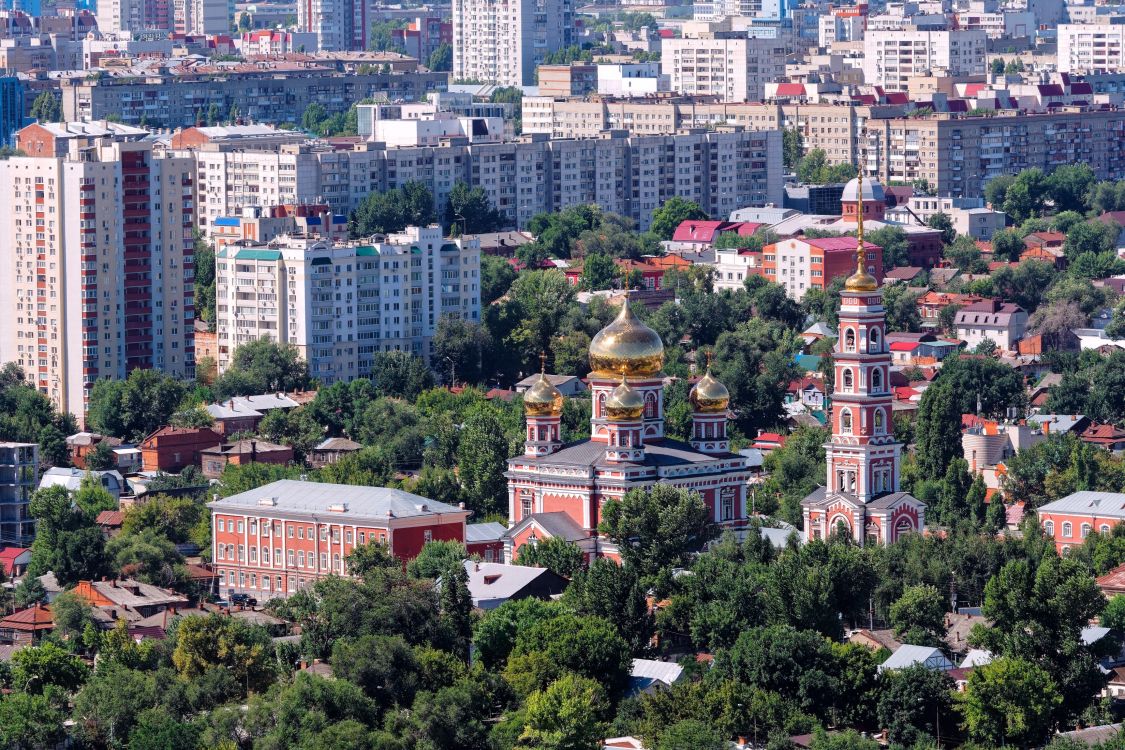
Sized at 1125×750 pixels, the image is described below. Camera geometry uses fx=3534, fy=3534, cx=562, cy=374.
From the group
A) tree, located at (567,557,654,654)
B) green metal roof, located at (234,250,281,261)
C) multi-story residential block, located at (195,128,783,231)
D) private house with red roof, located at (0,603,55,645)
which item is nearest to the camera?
tree, located at (567,557,654,654)

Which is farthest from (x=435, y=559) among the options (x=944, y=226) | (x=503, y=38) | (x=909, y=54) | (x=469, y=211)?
(x=503, y=38)

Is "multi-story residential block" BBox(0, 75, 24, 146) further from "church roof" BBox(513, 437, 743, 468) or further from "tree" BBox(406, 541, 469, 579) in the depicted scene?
"tree" BBox(406, 541, 469, 579)

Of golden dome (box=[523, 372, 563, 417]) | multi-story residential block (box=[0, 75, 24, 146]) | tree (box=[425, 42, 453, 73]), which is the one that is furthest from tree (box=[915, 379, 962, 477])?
tree (box=[425, 42, 453, 73])

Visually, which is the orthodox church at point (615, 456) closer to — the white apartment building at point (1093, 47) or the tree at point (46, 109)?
the tree at point (46, 109)

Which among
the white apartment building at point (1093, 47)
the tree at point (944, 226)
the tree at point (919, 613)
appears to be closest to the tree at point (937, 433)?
the tree at point (919, 613)

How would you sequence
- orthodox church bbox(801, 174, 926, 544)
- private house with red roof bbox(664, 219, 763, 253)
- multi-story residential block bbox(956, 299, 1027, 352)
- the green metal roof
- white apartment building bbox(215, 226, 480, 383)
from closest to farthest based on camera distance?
orthodox church bbox(801, 174, 926, 544), white apartment building bbox(215, 226, 480, 383), the green metal roof, multi-story residential block bbox(956, 299, 1027, 352), private house with red roof bbox(664, 219, 763, 253)

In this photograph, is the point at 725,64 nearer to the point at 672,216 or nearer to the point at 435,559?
the point at 672,216

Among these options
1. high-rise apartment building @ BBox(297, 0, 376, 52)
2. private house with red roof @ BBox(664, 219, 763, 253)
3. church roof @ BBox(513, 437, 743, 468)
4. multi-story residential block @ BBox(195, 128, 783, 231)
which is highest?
high-rise apartment building @ BBox(297, 0, 376, 52)
